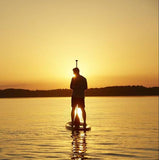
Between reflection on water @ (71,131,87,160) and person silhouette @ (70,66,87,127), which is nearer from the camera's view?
reflection on water @ (71,131,87,160)

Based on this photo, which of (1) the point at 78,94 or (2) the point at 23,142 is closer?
(2) the point at 23,142

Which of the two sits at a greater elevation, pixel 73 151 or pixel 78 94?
pixel 78 94

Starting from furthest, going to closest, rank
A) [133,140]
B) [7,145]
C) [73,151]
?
[133,140]
[7,145]
[73,151]

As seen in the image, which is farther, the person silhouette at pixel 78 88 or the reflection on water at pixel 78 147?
the person silhouette at pixel 78 88

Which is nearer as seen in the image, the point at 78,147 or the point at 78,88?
the point at 78,147

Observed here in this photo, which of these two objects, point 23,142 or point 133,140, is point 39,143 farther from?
point 133,140

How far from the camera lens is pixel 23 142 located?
11.9 meters

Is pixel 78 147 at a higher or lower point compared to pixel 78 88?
lower

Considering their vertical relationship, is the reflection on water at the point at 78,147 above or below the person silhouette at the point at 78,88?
below

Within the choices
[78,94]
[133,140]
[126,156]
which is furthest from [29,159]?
[78,94]

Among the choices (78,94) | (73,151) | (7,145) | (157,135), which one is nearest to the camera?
(73,151)

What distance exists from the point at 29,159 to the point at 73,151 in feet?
4.77

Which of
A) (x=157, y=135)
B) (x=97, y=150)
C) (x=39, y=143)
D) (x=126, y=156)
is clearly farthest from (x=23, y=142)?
(x=157, y=135)

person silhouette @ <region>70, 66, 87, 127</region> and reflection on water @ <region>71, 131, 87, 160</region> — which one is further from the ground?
person silhouette @ <region>70, 66, 87, 127</region>
